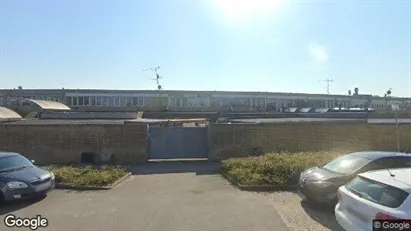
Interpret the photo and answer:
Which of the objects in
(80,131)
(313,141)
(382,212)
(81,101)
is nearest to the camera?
(382,212)

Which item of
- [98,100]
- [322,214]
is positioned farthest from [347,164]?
[98,100]

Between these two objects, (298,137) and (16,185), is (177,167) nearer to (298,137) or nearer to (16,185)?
(298,137)

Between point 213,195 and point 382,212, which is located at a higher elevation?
point 382,212

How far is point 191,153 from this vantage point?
18.0m

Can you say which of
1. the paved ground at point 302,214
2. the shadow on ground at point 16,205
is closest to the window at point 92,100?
the shadow on ground at point 16,205

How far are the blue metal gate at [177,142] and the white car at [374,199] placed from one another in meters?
12.1

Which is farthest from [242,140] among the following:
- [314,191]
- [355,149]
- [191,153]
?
[314,191]

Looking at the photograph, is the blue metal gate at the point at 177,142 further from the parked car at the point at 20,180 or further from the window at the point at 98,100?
the window at the point at 98,100

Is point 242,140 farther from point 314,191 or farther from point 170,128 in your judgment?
point 314,191

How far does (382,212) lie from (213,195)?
20.3 feet

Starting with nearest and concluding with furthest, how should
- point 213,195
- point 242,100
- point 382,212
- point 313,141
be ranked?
point 382,212 < point 213,195 < point 313,141 < point 242,100

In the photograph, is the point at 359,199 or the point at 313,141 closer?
the point at 359,199

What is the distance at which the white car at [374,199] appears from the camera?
478 centimetres

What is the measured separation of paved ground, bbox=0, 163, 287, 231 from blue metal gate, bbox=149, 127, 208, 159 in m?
4.75
